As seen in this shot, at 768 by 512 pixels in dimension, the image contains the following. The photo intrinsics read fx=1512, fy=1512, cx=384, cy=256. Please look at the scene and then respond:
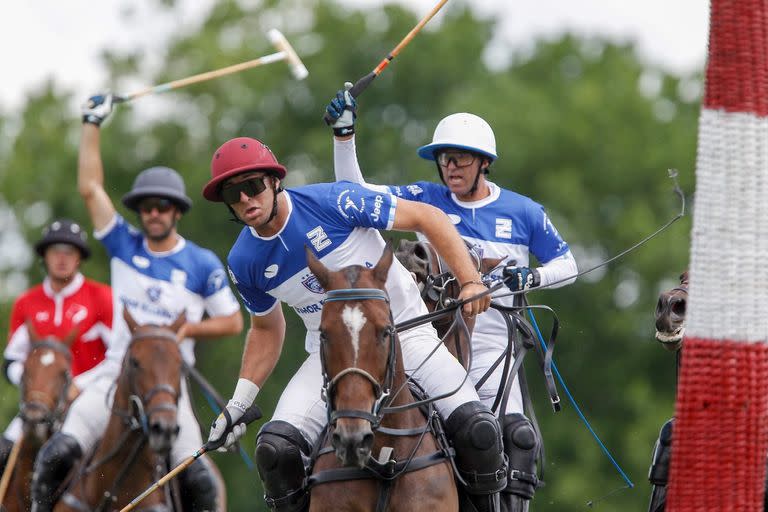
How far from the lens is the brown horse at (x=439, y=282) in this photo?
793 centimetres

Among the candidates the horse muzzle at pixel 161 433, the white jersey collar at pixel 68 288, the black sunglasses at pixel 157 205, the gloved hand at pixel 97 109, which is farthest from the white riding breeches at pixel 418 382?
the white jersey collar at pixel 68 288

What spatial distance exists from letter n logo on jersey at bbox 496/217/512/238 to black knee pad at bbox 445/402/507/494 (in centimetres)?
167

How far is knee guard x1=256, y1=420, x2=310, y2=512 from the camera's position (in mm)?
7207

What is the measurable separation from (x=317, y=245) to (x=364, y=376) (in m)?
1.10

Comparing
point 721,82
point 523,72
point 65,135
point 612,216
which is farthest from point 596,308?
point 721,82

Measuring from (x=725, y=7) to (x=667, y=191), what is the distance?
25.6 m

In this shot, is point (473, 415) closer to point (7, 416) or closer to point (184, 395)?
point (184, 395)

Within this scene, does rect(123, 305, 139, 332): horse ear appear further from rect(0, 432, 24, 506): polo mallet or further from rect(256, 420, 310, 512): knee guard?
rect(256, 420, 310, 512): knee guard

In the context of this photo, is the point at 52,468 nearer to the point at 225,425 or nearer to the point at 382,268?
the point at 225,425

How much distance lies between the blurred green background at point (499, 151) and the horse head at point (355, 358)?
20562mm

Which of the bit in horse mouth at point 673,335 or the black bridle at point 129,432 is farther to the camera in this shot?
the black bridle at point 129,432

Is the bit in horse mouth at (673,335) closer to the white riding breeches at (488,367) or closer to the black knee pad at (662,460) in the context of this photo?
the black knee pad at (662,460)

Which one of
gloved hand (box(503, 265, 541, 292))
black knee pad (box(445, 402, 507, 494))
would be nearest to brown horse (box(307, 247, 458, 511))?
black knee pad (box(445, 402, 507, 494))

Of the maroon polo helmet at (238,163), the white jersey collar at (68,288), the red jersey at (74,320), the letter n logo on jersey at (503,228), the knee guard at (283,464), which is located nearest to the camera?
the knee guard at (283,464)
